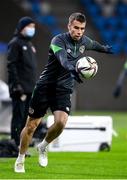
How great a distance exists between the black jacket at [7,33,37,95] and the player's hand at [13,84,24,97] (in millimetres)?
39

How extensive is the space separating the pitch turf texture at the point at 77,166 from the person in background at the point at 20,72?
0.63m

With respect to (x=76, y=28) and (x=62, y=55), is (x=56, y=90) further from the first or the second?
(x=76, y=28)

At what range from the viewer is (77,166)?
12422mm

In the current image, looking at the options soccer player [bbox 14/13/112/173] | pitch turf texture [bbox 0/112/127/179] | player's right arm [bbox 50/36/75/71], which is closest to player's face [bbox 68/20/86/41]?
soccer player [bbox 14/13/112/173]

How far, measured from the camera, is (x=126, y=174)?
1134 cm

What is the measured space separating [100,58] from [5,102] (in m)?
9.76

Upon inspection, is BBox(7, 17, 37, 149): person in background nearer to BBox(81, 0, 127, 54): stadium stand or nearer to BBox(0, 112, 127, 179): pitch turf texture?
BBox(0, 112, 127, 179): pitch turf texture

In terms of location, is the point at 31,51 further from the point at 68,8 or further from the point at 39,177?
the point at 68,8

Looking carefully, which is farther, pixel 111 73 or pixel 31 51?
pixel 111 73

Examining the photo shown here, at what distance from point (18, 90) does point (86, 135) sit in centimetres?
160

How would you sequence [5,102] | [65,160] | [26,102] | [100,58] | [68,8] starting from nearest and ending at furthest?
[65,160] → [26,102] → [5,102] → [100,58] → [68,8]

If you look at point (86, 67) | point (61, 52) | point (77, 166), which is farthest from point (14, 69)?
point (86, 67)

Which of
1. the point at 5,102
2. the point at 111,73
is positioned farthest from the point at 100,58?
the point at 5,102

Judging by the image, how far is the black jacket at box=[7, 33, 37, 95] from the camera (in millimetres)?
14656
